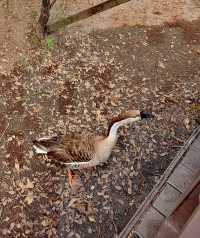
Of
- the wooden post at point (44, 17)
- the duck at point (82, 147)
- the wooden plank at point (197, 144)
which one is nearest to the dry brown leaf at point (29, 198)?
the duck at point (82, 147)

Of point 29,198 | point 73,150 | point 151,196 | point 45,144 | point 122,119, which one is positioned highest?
point 122,119

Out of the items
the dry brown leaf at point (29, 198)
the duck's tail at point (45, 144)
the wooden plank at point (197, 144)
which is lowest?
the dry brown leaf at point (29, 198)

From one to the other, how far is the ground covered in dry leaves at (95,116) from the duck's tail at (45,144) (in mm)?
310

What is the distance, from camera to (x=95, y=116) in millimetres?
5051

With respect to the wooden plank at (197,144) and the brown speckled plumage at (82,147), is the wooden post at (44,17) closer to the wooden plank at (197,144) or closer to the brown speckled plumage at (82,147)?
the brown speckled plumage at (82,147)

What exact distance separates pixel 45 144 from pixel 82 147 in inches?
15.5

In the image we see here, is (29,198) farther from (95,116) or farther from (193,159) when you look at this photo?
(193,159)

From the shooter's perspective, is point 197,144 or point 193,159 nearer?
point 193,159

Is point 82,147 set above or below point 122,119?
below

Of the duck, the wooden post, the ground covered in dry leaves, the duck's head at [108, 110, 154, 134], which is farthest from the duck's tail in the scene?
the wooden post

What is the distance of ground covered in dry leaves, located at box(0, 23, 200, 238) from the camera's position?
171 inches

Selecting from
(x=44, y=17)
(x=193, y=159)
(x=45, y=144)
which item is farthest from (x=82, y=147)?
(x=44, y=17)

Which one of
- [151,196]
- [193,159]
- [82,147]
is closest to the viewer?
[151,196]

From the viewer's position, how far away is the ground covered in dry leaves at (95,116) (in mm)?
4336
